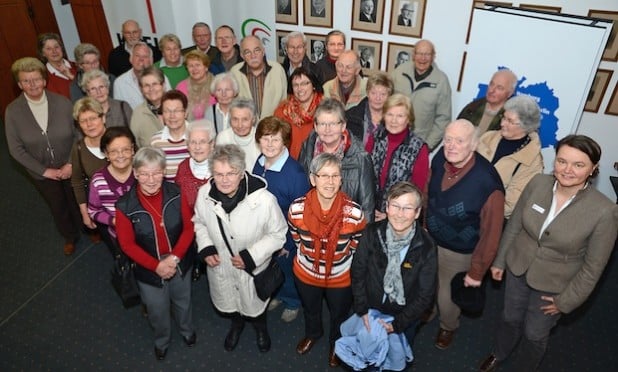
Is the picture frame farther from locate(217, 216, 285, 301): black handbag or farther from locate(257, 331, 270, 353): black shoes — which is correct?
locate(257, 331, 270, 353): black shoes

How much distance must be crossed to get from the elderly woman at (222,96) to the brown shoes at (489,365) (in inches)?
110

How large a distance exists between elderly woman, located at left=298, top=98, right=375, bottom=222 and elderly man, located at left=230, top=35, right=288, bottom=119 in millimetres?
1377

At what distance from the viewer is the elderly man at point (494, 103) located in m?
3.36

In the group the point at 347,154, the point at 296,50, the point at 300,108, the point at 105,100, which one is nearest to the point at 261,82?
the point at 296,50

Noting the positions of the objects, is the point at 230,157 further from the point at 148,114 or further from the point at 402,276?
the point at 148,114

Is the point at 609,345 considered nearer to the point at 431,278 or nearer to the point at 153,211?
the point at 431,278

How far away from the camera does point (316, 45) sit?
17.5ft

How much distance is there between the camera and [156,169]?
99.1 inches

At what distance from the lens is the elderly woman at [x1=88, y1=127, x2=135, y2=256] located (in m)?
2.75

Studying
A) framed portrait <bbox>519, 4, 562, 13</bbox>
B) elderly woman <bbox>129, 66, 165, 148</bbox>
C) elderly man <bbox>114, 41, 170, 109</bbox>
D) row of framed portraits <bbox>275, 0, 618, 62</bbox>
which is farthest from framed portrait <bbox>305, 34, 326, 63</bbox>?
elderly woman <bbox>129, 66, 165, 148</bbox>

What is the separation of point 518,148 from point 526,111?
0.25m

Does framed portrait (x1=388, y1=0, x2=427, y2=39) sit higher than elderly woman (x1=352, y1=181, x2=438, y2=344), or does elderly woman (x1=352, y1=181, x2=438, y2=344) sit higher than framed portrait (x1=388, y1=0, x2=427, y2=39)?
framed portrait (x1=388, y1=0, x2=427, y2=39)

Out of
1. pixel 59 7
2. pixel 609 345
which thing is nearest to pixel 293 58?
pixel 609 345

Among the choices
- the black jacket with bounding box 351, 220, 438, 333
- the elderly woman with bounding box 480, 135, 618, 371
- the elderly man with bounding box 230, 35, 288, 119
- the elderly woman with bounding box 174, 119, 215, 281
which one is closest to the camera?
the elderly woman with bounding box 480, 135, 618, 371
